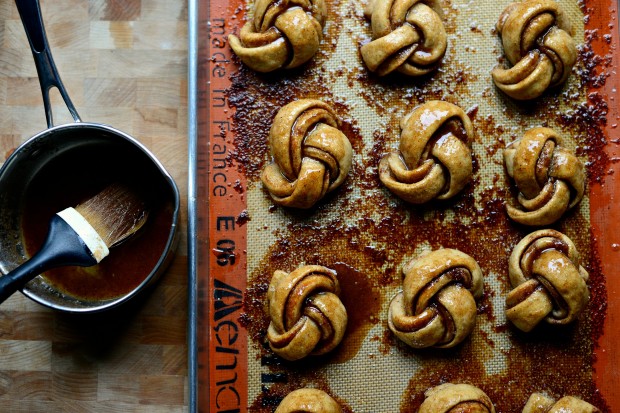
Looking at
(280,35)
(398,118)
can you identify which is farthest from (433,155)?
(280,35)

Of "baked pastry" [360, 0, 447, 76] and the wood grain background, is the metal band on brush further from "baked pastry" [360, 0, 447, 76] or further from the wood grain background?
"baked pastry" [360, 0, 447, 76]

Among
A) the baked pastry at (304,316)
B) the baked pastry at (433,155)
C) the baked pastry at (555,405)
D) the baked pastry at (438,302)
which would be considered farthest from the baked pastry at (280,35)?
the baked pastry at (555,405)

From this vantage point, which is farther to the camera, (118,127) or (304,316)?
(118,127)

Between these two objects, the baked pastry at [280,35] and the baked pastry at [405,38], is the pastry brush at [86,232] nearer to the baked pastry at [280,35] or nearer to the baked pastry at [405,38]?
the baked pastry at [280,35]

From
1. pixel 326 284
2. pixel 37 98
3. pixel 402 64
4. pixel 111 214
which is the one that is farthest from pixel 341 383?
Result: pixel 37 98

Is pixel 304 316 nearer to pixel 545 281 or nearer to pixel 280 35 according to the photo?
pixel 545 281

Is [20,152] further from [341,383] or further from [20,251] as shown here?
[341,383]
